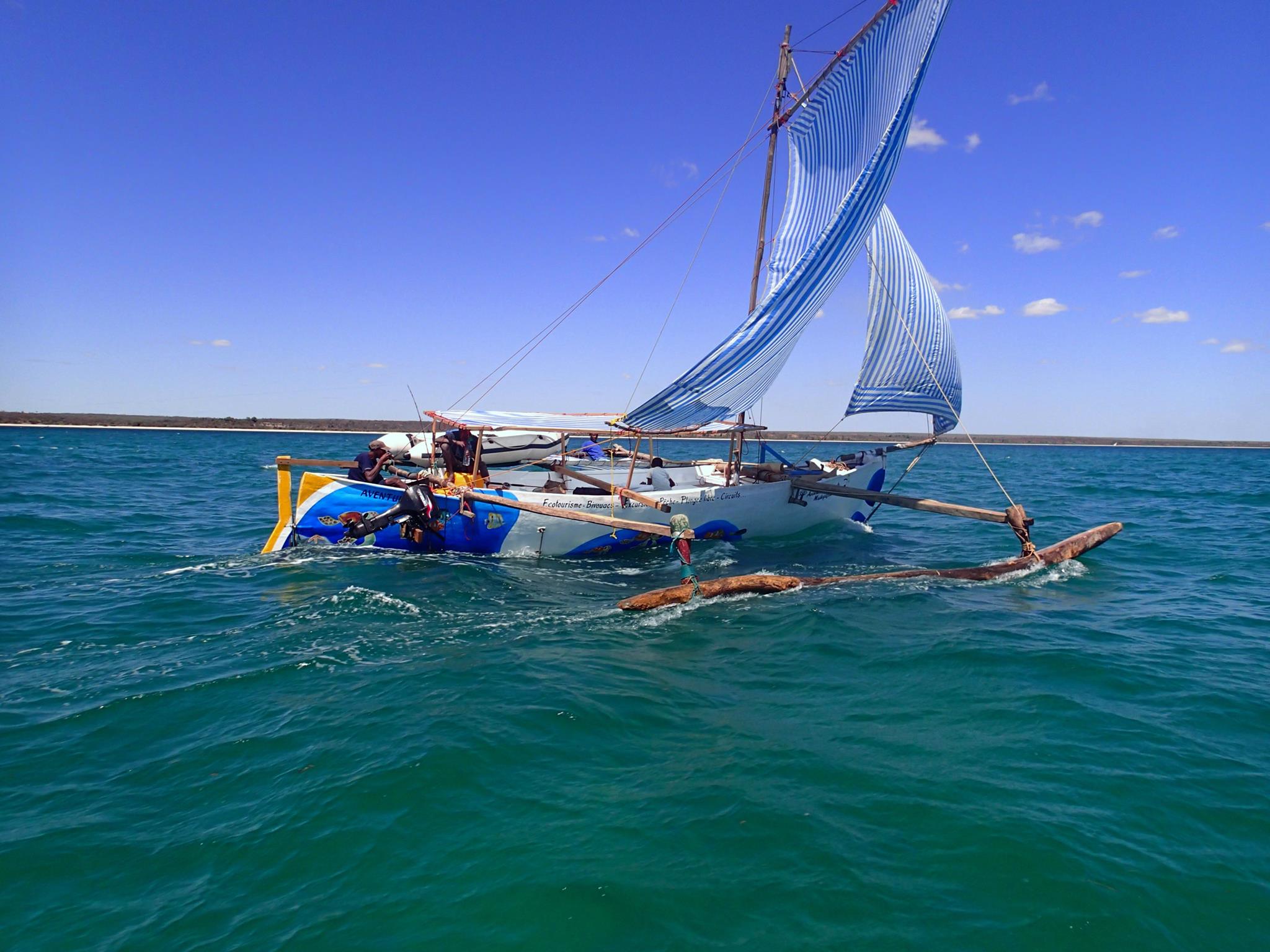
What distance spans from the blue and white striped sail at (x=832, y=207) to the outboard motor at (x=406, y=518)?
4.94 meters

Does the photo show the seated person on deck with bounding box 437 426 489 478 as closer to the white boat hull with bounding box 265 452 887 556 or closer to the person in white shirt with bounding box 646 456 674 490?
the white boat hull with bounding box 265 452 887 556

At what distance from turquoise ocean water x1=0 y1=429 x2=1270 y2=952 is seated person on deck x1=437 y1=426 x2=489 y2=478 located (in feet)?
10.2

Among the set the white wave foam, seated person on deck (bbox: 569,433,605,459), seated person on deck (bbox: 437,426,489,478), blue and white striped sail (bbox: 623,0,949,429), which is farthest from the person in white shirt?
the white wave foam

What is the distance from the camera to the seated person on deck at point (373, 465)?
47.3ft

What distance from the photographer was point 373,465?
48.9 feet

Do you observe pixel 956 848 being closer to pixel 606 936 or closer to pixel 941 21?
pixel 606 936

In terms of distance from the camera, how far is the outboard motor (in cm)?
1341

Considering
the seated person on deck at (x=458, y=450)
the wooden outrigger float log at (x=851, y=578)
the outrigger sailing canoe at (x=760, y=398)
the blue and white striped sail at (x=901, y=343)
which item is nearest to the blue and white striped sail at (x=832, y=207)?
the outrigger sailing canoe at (x=760, y=398)

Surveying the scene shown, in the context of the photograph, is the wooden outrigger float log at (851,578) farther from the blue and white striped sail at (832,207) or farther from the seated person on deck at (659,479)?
the seated person on deck at (659,479)

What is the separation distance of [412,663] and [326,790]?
2.86 metres

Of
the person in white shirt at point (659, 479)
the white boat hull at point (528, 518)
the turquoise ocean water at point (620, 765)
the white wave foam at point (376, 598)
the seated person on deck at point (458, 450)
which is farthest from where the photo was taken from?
the person in white shirt at point (659, 479)

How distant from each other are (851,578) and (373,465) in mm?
10581

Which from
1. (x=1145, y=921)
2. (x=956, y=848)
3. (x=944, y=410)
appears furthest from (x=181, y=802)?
(x=944, y=410)

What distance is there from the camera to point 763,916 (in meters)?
4.13
